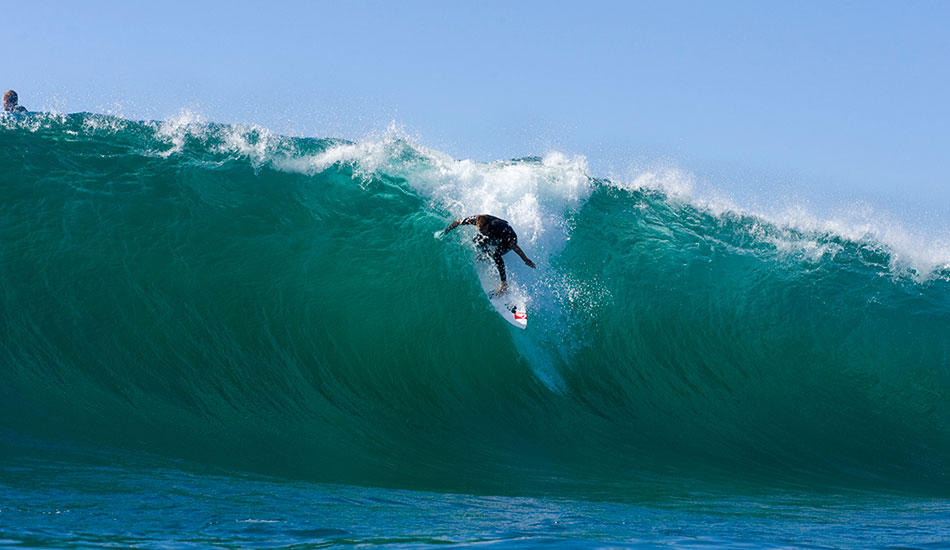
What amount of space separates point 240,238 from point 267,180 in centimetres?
115

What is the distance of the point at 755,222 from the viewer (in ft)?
38.5

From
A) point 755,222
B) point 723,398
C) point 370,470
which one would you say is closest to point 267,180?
point 370,470

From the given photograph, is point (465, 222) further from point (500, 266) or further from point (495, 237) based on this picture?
point (500, 266)

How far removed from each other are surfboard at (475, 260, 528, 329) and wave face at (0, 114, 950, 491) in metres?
0.11

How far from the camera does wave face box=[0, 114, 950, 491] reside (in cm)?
728

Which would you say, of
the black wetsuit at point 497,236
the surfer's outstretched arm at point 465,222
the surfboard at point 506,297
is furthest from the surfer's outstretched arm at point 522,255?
the surfer's outstretched arm at point 465,222

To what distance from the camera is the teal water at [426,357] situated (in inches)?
219

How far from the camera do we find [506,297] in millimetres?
9305

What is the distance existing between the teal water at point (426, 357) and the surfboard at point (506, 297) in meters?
0.13

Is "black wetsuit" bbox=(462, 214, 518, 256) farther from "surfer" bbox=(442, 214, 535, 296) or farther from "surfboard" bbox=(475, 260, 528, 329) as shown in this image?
"surfboard" bbox=(475, 260, 528, 329)

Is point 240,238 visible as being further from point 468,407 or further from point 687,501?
point 687,501

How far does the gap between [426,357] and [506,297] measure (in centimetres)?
118

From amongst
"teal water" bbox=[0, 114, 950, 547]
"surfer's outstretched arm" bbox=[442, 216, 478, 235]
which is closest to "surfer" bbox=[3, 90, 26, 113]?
"teal water" bbox=[0, 114, 950, 547]

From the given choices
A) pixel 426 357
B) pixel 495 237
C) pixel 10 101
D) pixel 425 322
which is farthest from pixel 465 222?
pixel 10 101
